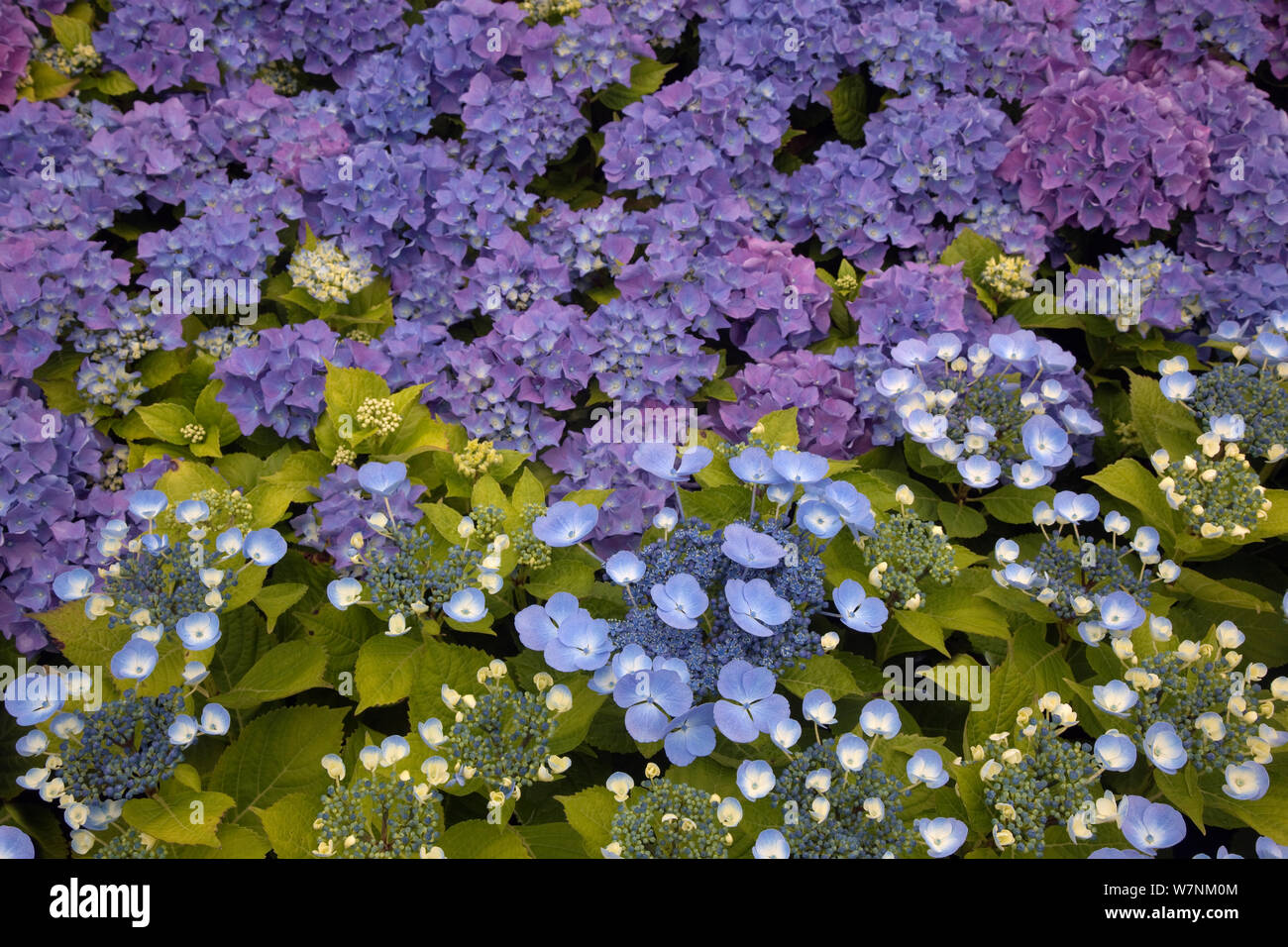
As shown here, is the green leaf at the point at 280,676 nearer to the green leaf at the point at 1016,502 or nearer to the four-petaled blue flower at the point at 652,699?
the four-petaled blue flower at the point at 652,699

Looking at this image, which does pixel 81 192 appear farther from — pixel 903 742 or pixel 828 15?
pixel 903 742

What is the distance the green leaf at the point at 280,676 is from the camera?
70.4 inches

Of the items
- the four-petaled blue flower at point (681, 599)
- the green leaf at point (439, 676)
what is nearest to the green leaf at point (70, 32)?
the green leaf at point (439, 676)

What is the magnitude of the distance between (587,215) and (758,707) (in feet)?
6.14

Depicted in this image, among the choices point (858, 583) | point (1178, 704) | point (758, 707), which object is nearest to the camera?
point (758, 707)

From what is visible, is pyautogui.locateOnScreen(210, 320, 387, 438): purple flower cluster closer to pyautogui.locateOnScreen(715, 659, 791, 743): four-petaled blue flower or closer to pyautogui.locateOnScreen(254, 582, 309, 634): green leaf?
pyautogui.locateOnScreen(254, 582, 309, 634): green leaf

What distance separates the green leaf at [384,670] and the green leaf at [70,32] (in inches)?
112

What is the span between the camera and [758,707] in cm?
154

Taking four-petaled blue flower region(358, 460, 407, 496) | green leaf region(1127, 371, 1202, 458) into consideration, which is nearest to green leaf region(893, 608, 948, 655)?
green leaf region(1127, 371, 1202, 458)

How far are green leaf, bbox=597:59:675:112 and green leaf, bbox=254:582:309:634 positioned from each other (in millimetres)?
2182

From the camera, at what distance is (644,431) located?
2.63 m

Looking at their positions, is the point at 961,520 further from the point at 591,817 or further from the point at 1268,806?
the point at 591,817

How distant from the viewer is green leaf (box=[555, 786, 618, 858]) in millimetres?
1562
